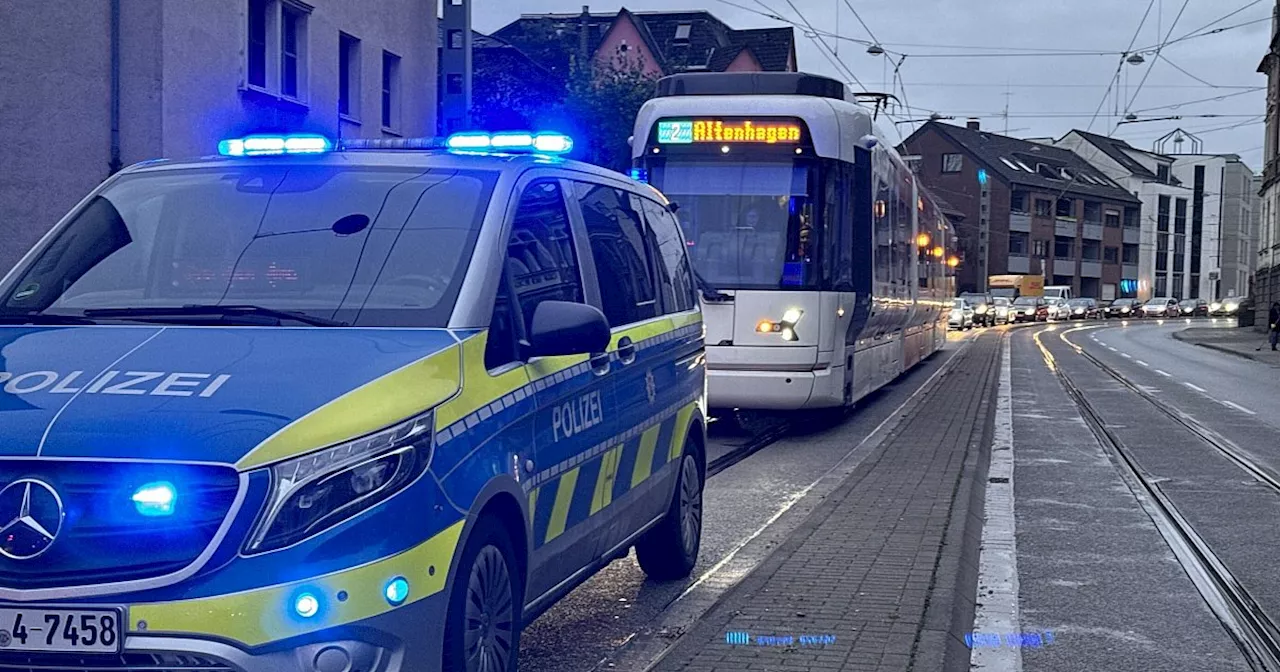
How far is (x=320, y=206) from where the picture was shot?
4762 millimetres

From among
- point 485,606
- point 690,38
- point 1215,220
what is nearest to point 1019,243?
point 1215,220

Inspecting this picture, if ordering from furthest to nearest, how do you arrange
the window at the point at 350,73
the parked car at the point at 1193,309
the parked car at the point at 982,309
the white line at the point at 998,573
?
the parked car at the point at 1193,309, the parked car at the point at 982,309, the window at the point at 350,73, the white line at the point at 998,573

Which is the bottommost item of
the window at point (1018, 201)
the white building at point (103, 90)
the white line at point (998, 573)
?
the white line at point (998, 573)

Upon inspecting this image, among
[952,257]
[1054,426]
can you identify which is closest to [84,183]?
[1054,426]

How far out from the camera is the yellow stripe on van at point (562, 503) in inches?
186

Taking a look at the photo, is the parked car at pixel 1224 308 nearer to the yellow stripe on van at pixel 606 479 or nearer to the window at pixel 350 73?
the window at pixel 350 73

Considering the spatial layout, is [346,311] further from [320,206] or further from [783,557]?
[783,557]

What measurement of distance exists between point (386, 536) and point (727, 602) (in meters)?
3.02

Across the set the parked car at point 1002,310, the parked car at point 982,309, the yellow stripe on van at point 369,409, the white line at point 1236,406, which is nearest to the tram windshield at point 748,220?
the white line at point 1236,406

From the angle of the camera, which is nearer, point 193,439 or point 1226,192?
point 193,439

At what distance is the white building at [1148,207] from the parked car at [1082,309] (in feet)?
61.3

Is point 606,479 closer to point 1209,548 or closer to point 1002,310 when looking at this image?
point 1209,548

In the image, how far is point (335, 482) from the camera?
3.47 metres

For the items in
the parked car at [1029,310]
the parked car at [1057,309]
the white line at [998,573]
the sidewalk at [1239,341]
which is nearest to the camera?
the white line at [998,573]
